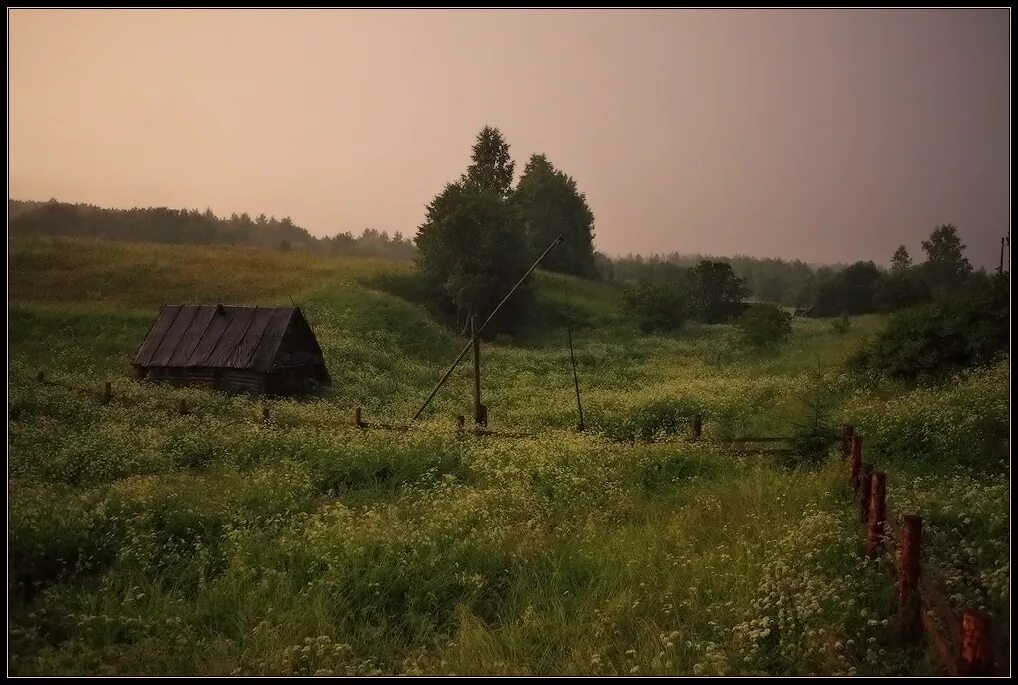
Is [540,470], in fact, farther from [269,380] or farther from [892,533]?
[269,380]

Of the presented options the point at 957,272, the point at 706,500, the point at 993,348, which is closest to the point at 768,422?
the point at 993,348

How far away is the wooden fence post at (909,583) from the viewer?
5.90 metres

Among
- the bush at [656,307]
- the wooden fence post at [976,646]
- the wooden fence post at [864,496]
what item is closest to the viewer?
the wooden fence post at [976,646]

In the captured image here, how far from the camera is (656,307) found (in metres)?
43.7

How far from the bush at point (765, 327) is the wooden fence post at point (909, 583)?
3071 cm

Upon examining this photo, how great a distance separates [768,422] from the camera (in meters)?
18.5

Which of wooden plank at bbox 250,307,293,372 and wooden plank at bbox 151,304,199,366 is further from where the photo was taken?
wooden plank at bbox 151,304,199,366

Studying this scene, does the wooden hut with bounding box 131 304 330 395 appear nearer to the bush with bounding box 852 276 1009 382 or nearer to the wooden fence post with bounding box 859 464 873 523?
the wooden fence post with bounding box 859 464 873 523

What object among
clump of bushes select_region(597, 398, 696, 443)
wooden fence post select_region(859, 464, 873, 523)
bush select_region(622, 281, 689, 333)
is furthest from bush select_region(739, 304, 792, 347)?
wooden fence post select_region(859, 464, 873, 523)

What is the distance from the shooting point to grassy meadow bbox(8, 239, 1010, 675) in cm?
717

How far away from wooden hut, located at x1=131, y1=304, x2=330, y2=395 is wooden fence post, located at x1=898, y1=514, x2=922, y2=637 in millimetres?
21395

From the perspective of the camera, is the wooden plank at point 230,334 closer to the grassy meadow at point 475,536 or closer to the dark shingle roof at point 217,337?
the dark shingle roof at point 217,337

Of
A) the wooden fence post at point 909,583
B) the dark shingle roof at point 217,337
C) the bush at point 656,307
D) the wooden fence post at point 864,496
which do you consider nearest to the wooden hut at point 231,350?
the dark shingle roof at point 217,337

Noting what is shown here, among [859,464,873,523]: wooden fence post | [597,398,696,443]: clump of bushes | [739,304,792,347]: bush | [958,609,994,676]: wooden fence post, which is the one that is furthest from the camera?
[739,304,792,347]: bush
